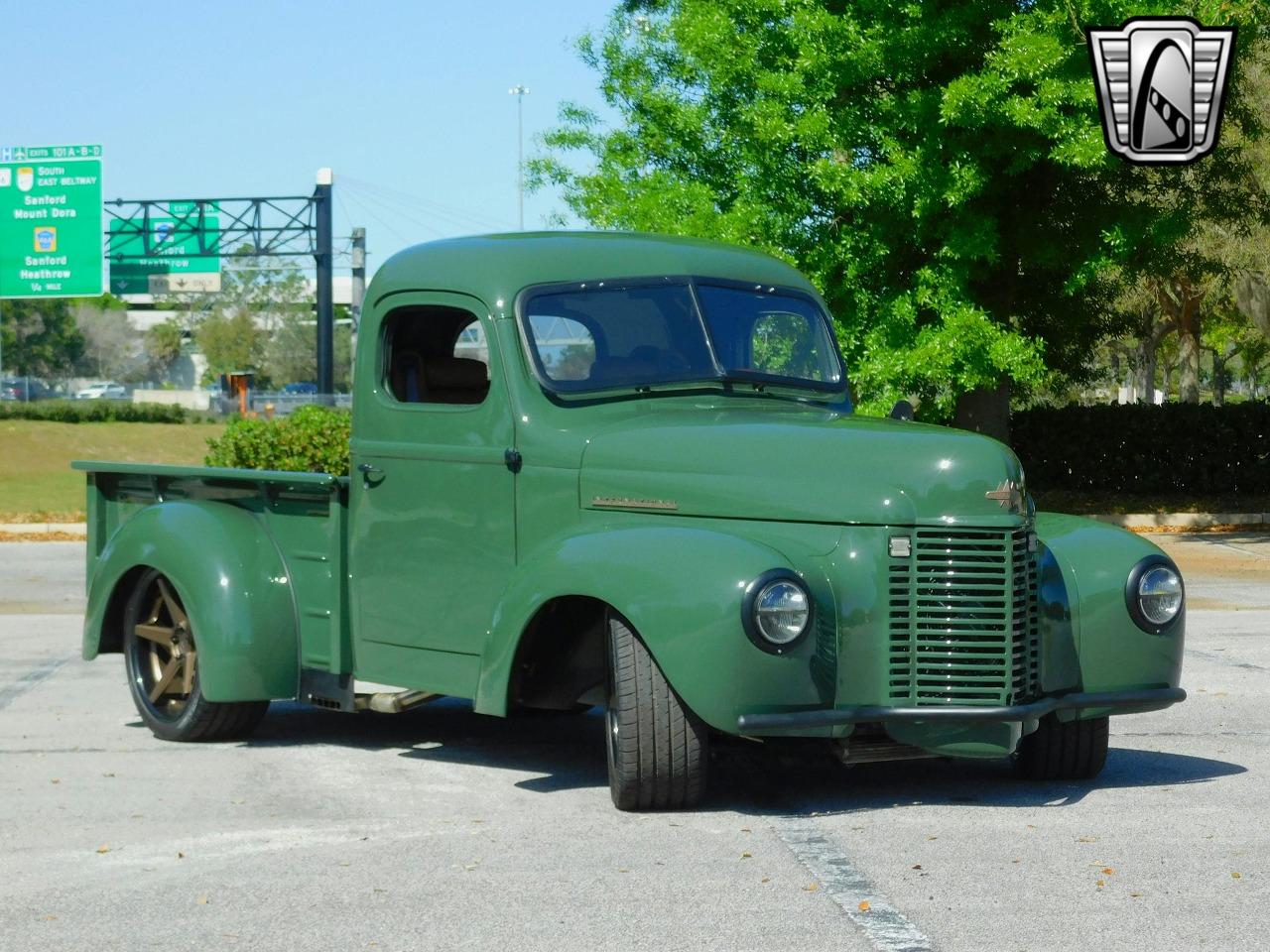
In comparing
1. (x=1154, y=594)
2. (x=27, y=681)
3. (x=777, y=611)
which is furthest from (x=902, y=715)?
(x=27, y=681)

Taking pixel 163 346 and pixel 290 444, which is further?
pixel 163 346

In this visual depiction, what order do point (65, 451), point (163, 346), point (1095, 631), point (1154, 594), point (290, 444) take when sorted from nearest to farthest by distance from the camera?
1. point (1095, 631)
2. point (1154, 594)
3. point (290, 444)
4. point (65, 451)
5. point (163, 346)

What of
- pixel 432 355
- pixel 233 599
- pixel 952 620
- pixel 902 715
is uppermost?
pixel 432 355

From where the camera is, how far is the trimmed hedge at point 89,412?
158ft

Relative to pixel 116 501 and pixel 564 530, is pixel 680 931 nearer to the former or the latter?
pixel 564 530

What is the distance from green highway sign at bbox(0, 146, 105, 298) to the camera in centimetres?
3447

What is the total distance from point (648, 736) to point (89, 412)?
46.7 meters

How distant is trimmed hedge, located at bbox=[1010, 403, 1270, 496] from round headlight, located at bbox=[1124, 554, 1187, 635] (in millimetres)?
18096

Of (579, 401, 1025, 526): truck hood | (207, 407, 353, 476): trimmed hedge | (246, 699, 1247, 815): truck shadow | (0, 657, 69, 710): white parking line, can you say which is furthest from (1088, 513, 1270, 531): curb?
(579, 401, 1025, 526): truck hood

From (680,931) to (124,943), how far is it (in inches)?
57.7

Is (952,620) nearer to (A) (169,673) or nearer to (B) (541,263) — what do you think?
(B) (541,263)

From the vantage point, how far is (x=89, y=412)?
5028 centimetres

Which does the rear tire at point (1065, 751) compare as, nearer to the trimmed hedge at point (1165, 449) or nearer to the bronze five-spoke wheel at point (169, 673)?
the bronze five-spoke wheel at point (169, 673)

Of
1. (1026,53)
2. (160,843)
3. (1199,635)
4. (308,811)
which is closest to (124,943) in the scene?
(160,843)
